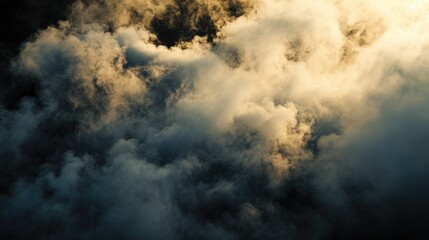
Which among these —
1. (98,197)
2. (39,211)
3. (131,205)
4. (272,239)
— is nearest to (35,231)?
(39,211)

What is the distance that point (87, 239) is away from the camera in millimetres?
110375

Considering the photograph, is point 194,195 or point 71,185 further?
point 194,195

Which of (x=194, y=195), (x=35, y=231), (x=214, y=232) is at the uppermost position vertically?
(x=194, y=195)

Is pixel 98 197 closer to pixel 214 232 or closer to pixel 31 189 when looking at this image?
pixel 31 189

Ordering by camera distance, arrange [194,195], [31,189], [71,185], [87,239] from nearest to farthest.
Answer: [31,189], [71,185], [87,239], [194,195]

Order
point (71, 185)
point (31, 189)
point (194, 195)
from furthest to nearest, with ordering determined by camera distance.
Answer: point (194, 195) < point (71, 185) < point (31, 189)

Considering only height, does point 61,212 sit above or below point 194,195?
below

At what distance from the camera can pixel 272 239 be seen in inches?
4400

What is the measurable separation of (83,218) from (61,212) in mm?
7300

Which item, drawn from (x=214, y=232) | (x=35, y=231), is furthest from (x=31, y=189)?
(x=214, y=232)

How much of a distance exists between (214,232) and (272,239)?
20.3 metres

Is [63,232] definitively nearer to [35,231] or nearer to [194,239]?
[35,231]

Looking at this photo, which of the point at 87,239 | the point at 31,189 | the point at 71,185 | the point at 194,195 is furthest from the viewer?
the point at 194,195

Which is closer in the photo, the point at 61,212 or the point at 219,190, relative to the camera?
the point at 61,212
